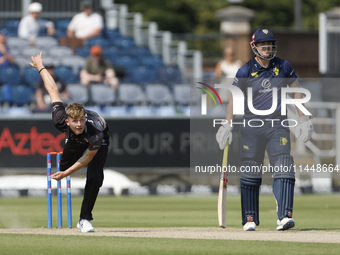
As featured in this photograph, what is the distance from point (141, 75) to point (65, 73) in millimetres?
1668

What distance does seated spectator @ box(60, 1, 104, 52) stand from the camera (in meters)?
21.7

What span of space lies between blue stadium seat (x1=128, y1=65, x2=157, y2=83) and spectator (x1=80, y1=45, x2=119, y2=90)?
3.23 feet

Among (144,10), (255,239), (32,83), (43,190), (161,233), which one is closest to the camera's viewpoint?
(255,239)

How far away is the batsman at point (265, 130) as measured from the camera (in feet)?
32.8

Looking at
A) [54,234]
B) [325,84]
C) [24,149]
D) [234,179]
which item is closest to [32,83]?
[24,149]

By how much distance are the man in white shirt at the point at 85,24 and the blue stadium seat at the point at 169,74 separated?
Answer: 6.90 feet

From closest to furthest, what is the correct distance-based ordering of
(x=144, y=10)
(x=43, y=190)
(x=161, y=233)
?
(x=161, y=233)
(x=43, y=190)
(x=144, y=10)

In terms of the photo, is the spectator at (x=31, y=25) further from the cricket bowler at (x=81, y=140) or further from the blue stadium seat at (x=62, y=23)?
the cricket bowler at (x=81, y=140)

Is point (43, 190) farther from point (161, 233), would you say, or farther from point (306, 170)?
point (161, 233)

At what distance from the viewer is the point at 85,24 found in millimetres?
21953

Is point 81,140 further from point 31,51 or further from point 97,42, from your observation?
point 97,42

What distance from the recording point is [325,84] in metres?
19.6

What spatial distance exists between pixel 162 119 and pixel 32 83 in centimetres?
289

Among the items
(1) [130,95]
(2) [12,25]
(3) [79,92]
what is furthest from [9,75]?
(2) [12,25]
